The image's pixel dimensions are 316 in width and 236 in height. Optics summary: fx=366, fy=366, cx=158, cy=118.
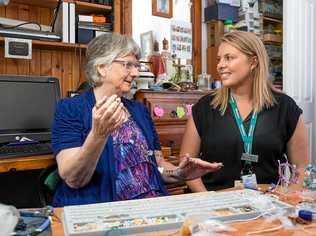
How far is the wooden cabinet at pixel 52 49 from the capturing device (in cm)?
247

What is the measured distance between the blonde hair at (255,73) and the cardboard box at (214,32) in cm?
149

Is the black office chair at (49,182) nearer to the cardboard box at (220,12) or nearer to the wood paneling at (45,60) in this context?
the wood paneling at (45,60)

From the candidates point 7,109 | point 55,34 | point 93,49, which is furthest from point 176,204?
point 55,34

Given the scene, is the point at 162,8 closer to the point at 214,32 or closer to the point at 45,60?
the point at 214,32

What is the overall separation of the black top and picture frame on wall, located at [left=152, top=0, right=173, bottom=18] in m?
1.53

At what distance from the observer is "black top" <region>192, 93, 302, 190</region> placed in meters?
1.72

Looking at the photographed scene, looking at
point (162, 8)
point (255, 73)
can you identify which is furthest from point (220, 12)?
point (255, 73)

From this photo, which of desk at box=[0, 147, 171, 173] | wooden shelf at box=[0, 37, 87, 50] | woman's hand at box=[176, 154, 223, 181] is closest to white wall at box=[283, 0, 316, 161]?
wooden shelf at box=[0, 37, 87, 50]

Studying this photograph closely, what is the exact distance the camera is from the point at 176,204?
0.90 metres

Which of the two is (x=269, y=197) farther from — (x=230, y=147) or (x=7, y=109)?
(x=7, y=109)

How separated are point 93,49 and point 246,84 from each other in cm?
81

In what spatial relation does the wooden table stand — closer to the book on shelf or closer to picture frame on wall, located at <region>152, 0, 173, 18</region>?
the book on shelf

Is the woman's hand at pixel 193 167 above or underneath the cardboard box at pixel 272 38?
underneath

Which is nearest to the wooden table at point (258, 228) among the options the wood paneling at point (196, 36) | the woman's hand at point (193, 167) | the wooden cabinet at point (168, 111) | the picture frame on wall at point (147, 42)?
the woman's hand at point (193, 167)
